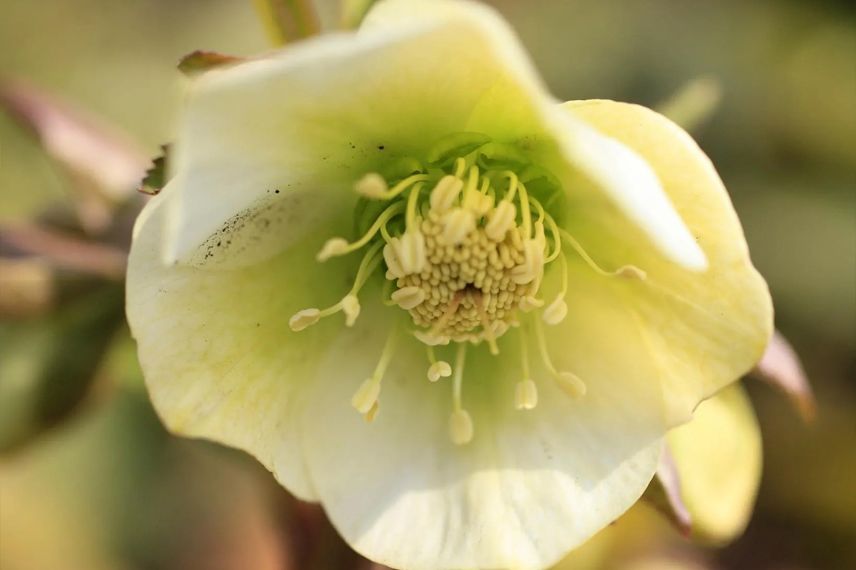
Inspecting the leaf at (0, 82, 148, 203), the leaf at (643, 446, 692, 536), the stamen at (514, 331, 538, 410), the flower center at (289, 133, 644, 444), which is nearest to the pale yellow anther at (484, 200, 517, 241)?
the flower center at (289, 133, 644, 444)

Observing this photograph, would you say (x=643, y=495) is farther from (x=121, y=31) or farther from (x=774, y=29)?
(x=121, y=31)

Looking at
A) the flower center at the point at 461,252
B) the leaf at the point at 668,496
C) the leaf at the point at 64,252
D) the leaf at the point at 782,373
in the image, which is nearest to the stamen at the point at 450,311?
the flower center at the point at 461,252

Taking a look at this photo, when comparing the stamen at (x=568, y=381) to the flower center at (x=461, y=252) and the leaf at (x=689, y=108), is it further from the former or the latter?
the leaf at (x=689, y=108)

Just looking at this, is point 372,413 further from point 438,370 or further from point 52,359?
point 52,359

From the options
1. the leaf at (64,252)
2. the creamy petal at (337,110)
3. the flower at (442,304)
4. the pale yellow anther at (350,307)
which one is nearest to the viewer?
the creamy petal at (337,110)

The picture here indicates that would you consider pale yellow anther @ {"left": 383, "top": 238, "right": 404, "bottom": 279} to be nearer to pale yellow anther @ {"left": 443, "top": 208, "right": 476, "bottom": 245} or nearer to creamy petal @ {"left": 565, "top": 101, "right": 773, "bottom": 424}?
pale yellow anther @ {"left": 443, "top": 208, "right": 476, "bottom": 245}

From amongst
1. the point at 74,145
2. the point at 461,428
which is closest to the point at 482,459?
the point at 461,428

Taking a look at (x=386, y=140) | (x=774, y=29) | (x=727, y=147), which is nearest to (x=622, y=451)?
(x=386, y=140)
